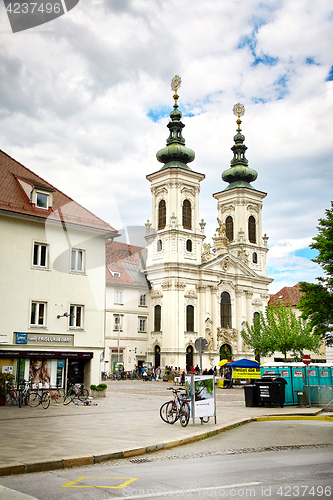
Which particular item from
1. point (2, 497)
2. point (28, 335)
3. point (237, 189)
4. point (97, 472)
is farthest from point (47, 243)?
point (237, 189)

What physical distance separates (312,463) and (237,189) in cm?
6676

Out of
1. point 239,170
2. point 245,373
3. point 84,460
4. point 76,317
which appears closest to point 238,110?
point 239,170

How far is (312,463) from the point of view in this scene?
29.4 ft

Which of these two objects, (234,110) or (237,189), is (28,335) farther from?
(234,110)

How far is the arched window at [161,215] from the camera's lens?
64.9 meters

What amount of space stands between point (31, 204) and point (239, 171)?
54.3 metres

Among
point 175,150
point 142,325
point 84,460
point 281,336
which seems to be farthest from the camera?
point 175,150

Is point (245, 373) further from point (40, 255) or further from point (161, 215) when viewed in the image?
point (161, 215)

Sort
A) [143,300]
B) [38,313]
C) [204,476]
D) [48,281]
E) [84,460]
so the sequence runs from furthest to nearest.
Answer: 1. [143,300]
2. [48,281]
3. [38,313]
4. [84,460]
5. [204,476]

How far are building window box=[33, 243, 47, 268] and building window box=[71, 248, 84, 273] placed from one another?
174 cm

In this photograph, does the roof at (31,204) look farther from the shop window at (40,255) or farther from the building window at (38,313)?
the building window at (38,313)

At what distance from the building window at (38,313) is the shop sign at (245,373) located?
60.2ft

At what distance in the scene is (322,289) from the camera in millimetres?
30891

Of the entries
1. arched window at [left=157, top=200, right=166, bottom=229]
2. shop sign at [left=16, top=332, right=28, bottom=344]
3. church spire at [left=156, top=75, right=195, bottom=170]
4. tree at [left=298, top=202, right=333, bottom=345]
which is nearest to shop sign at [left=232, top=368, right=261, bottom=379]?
tree at [left=298, top=202, right=333, bottom=345]
